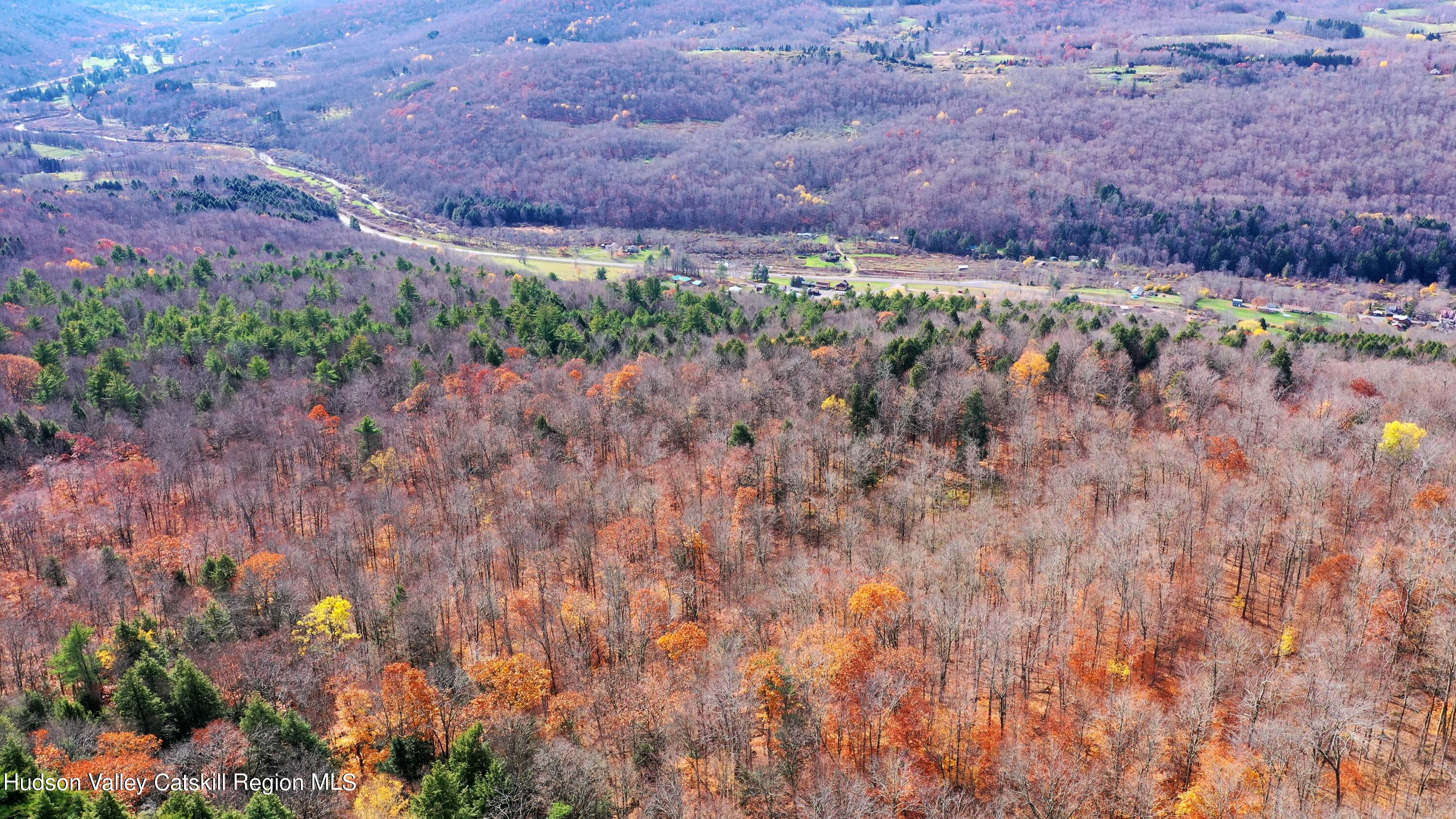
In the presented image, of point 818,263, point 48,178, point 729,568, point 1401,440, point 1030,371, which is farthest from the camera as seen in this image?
point 48,178

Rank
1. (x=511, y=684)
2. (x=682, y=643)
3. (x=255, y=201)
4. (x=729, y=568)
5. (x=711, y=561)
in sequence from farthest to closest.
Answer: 1. (x=255, y=201)
2. (x=711, y=561)
3. (x=729, y=568)
4. (x=682, y=643)
5. (x=511, y=684)

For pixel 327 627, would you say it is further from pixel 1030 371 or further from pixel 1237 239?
pixel 1237 239

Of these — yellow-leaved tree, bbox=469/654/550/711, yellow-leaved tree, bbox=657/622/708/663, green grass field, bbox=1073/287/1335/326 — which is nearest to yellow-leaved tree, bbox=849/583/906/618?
yellow-leaved tree, bbox=657/622/708/663

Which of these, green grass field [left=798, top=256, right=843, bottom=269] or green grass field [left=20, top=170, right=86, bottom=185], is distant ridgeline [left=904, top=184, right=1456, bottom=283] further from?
green grass field [left=20, top=170, right=86, bottom=185]

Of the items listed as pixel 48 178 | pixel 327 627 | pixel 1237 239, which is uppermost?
pixel 48 178

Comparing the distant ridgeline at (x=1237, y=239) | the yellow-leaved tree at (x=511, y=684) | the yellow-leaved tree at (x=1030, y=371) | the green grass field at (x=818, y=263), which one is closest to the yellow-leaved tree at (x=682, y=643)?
the yellow-leaved tree at (x=511, y=684)

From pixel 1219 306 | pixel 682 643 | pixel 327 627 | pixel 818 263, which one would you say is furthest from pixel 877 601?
A: pixel 818 263
